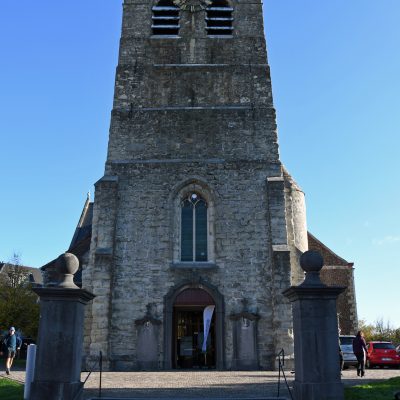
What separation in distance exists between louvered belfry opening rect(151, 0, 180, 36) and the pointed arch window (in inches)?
317

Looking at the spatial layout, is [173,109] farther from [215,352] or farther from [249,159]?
[215,352]

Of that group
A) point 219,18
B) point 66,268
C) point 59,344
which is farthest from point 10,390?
point 219,18

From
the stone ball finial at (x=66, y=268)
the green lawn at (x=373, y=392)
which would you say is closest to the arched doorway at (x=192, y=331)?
the green lawn at (x=373, y=392)

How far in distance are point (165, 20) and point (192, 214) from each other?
9.37 metres

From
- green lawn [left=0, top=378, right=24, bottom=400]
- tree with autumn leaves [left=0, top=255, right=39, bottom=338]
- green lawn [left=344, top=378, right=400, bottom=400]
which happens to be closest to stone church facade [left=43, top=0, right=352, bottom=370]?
green lawn [left=0, top=378, right=24, bottom=400]

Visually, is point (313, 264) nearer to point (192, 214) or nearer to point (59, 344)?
point (59, 344)

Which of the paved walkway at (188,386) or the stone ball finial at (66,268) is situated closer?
the stone ball finial at (66,268)

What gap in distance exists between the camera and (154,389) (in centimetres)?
1056

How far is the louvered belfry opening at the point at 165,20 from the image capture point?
70.7 feet

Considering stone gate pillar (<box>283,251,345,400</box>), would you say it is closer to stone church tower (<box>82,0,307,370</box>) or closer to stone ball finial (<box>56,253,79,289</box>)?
stone ball finial (<box>56,253,79,289</box>)

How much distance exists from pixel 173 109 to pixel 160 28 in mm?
4605

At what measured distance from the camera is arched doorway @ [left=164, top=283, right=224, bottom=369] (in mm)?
16484

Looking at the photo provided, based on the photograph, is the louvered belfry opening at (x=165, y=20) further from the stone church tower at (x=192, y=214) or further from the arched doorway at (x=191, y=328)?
the arched doorway at (x=191, y=328)

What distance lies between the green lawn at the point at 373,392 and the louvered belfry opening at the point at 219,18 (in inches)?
643
